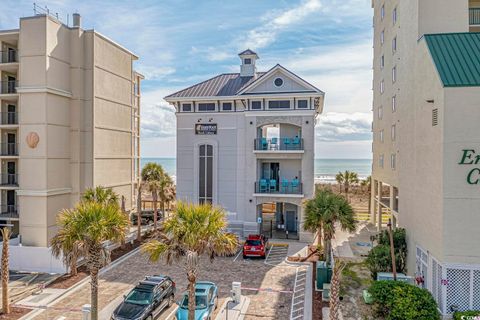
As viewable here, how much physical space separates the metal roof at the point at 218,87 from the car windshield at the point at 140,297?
722 inches

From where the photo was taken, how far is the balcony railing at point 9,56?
24.2 metres

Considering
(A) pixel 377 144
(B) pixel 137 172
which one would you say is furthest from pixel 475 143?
(B) pixel 137 172

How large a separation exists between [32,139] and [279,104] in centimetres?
1821

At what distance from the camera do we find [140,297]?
14000 mm

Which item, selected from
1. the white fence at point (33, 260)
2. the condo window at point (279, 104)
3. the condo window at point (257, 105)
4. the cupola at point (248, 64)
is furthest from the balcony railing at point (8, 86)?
A: the condo window at point (279, 104)

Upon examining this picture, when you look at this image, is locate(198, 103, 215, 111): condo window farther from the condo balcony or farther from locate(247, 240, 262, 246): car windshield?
the condo balcony

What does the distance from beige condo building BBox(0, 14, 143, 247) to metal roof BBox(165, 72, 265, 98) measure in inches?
225

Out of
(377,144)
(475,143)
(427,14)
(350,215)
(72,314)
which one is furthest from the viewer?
(377,144)

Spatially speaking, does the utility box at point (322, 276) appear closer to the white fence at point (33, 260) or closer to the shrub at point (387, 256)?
the shrub at point (387, 256)

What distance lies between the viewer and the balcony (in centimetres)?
2697

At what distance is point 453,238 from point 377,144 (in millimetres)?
21764

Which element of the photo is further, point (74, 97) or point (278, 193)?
point (278, 193)

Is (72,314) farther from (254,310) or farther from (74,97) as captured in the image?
(74,97)

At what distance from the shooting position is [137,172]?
34.4 metres
